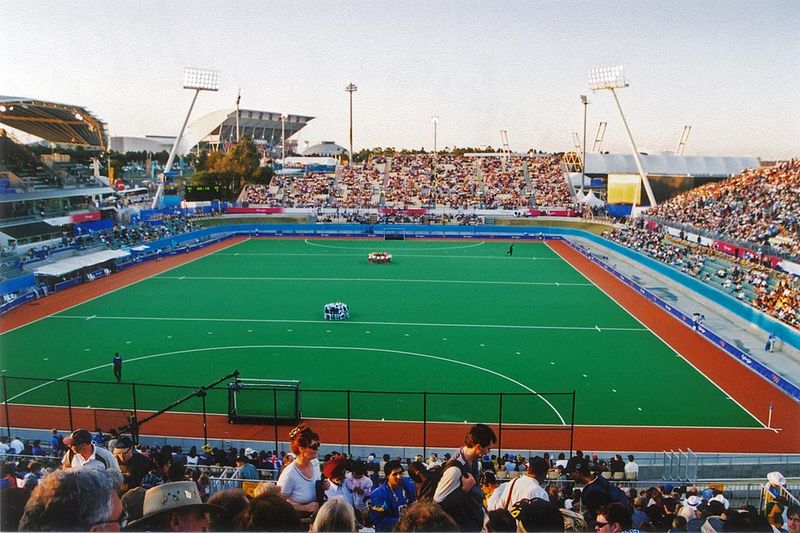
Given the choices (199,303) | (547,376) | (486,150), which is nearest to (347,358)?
(547,376)

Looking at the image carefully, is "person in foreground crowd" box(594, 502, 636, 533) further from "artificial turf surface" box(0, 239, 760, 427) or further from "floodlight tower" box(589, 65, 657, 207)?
"floodlight tower" box(589, 65, 657, 207)

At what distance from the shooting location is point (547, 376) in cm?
2186

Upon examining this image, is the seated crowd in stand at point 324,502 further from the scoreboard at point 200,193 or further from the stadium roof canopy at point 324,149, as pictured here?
the stadium roof canopy at point 324,149

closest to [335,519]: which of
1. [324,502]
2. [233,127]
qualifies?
[324,502]

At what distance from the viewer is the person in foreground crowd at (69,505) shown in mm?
3229

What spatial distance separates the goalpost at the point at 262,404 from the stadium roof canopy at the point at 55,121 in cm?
3524

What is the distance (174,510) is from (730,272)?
36235 mm

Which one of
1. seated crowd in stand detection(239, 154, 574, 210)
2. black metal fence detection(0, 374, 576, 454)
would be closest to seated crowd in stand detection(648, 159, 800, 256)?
black metal fence detection(0, 374, 576, 454)

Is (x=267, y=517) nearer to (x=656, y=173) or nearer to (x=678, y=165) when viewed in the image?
(x=656, y=173)

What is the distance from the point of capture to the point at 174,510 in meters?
3.35

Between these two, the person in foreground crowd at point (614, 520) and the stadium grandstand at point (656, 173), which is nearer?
the person in foreground crowd at point (614, 520)

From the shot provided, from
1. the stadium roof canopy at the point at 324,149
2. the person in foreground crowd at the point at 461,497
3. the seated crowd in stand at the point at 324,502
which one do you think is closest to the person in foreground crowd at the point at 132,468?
the seated crowd in stand at the point at 324,502

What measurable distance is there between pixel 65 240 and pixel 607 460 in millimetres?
41977

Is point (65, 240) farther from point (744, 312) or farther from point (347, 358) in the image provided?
point (744, 312)
